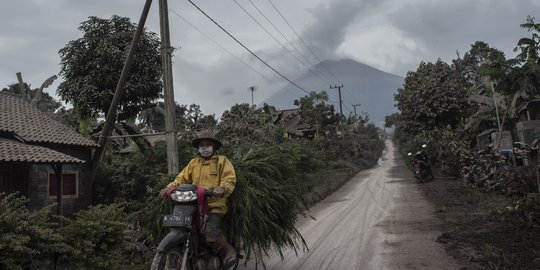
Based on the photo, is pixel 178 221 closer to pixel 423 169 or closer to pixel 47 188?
pixel 47 188

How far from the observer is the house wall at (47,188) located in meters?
14.7

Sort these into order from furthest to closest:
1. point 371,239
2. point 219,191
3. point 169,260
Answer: point 371,239
point 219,191
point 169,260

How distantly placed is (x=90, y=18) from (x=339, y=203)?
39.2ft

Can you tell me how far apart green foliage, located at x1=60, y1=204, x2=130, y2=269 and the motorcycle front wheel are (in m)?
1.12

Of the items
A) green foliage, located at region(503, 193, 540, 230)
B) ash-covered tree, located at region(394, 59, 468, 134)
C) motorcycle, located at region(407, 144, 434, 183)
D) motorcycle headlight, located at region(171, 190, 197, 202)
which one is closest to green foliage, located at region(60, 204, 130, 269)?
motorcycle headlight, located at region(171, 190, 197, 202)

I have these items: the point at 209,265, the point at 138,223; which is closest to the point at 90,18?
the point at 138,223

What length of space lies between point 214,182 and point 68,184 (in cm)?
1388

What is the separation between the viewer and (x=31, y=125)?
1532 cm

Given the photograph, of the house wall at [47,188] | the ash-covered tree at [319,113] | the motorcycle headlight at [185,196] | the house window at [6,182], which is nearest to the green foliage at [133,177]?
the house wall at [47,188]

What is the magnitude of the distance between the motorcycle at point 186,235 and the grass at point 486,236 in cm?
350

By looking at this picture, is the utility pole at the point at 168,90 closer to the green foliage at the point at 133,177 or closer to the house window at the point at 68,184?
the green foliage at the point at 133,177

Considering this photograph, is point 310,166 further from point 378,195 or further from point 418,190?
point 418,190

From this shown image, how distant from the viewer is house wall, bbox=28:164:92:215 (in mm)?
14703

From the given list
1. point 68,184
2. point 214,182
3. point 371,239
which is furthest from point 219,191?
point 68,184
